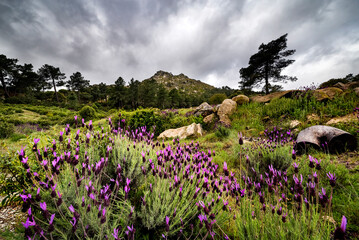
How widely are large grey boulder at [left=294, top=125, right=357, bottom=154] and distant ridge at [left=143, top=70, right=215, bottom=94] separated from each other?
373ft

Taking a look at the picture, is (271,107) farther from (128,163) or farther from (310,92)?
(128,163)

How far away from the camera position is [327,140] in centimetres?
354

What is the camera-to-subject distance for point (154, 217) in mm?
1485

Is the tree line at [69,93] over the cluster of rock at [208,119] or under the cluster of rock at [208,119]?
over

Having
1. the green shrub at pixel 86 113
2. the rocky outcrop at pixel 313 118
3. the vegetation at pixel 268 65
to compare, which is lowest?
the rocky outcrop at pixel 313 118

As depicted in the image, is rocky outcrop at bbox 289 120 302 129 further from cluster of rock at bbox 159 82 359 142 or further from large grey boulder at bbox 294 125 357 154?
large grey boulder at bbox 294 125 357 154

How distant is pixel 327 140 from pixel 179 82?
130 metres

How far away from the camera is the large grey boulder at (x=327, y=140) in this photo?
341cm

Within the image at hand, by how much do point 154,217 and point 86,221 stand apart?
0.62 metres

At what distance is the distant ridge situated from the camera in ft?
387

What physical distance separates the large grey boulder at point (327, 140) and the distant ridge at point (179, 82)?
113632 millimetres

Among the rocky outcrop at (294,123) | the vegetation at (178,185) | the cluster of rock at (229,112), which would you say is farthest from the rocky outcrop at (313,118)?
the rocky outcrop at (294,123)

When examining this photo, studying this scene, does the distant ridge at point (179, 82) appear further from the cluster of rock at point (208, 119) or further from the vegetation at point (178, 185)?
the vegetation at point (178, 185)

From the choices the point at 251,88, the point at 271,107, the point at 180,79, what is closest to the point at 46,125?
the point at 271,107
